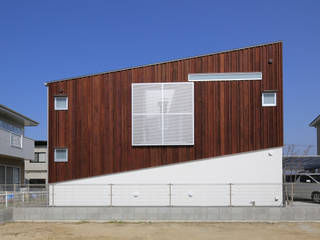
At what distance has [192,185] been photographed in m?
16.5

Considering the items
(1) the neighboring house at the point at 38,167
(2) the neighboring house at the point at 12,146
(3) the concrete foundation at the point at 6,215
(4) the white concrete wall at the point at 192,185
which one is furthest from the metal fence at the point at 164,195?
(1) the neighboring house at the point at 38,167

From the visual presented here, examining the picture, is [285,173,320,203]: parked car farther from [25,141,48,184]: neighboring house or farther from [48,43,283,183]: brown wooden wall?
[25,141,48,184]: neighboring house

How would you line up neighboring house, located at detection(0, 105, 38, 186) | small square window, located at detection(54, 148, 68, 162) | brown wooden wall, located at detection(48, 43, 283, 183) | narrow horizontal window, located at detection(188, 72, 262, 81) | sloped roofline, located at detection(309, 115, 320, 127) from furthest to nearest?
sloped roofline, located at detection(309, 115, 320, 127)
neighboring house, located at detection(0, 105, 38, 186)
small square window, located at detection(54, 148, 68, 162)
narrow horizontal window, located at detection(188, 72, 262, 81)
brown wooden wall, located at detection(48, 43, 283, 183)

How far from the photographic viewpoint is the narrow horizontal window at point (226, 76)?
16.9 m

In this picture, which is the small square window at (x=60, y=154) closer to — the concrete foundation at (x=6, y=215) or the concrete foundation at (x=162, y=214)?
the concrete foundation at (x=162, y=214)

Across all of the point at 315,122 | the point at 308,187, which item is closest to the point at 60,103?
the point at 308,187

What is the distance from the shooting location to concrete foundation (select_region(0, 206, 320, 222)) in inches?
592

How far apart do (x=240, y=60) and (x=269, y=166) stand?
4461 millimetres

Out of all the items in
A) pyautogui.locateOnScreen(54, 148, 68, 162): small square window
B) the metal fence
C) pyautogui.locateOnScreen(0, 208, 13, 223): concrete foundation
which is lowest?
pyautogui.locateOnScreen(0, 208, 13, 223): concrete foundation

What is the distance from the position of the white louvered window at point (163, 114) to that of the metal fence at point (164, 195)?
1924mm

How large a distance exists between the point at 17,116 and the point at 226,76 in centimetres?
1647

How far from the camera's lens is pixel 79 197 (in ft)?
54.5

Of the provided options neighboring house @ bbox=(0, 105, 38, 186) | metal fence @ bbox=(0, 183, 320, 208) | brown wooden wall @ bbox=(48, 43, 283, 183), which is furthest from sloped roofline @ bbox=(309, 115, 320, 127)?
neighboring house @ bbox=(0, 105, 38, 186)

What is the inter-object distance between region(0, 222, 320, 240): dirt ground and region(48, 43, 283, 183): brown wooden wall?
3.02 meters
